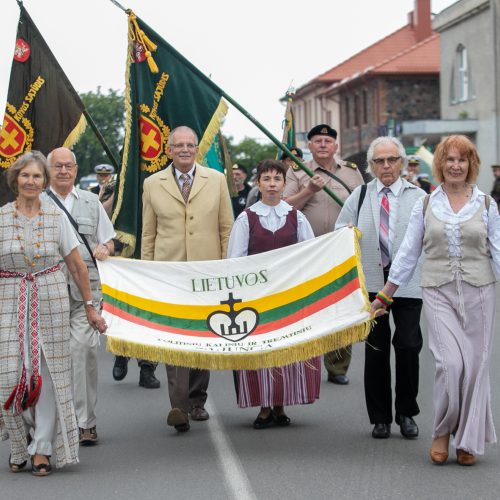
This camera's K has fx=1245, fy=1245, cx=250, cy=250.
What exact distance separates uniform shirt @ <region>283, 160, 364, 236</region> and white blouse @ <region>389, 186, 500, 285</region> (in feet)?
9.04

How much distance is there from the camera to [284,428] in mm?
8703

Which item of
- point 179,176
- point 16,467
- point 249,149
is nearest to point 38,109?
point 179,176

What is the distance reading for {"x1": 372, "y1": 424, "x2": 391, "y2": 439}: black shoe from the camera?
8.20 metres

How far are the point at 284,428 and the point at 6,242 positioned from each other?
2489mm

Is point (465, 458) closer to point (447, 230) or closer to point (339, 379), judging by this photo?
point (447, 230)

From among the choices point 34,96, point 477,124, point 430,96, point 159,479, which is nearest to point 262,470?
point 159,479

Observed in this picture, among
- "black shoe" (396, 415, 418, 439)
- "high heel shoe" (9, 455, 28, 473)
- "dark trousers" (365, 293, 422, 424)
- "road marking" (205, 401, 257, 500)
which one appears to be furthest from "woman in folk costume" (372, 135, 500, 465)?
"high heel shoe" (9, 455, 28, 473)

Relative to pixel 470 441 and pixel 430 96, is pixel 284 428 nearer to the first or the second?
pixel 470 441

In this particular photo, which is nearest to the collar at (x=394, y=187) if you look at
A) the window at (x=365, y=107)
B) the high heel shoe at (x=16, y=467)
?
the high heel shoe at (x=16, y=467)

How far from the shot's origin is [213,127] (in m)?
9.86

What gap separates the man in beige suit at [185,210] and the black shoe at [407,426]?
5.18 feet

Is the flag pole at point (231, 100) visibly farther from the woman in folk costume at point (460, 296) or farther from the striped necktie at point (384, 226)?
the woman in folk costume at point (460, 296)

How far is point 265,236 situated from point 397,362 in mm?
1309

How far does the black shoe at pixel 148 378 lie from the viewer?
10945mm
